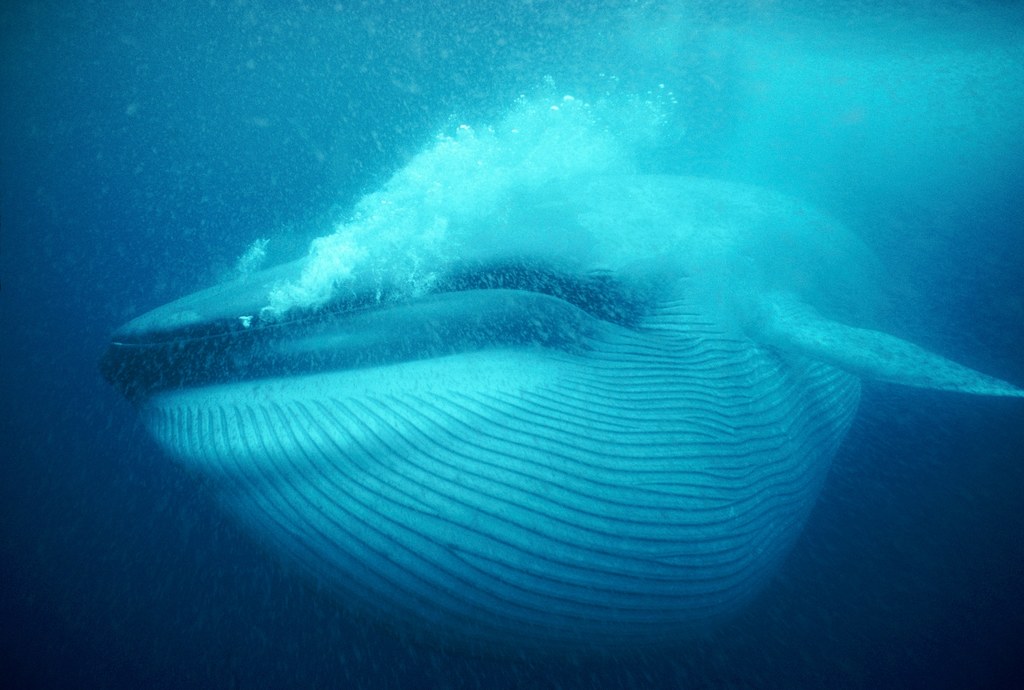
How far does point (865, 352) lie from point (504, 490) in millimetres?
2537

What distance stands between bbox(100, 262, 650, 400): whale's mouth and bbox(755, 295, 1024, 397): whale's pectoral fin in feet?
3.42

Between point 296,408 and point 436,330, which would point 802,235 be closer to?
point 436,330

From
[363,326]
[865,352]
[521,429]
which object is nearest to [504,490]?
[521,429]

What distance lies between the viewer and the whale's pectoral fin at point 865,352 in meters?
2.44

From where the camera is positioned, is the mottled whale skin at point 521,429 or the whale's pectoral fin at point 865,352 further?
the whale's pectoral fin at point 865,352

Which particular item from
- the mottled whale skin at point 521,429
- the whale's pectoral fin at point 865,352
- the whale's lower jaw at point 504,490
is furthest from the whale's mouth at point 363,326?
the whale's pectoral fin at point 865,352

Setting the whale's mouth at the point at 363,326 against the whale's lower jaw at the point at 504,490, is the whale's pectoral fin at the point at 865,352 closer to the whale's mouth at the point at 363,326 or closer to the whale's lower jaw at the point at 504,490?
the whale's lower jaw at the point at 504,490

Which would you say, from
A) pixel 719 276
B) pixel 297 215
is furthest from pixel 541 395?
pixel 297 215

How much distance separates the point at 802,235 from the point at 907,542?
2.90 m

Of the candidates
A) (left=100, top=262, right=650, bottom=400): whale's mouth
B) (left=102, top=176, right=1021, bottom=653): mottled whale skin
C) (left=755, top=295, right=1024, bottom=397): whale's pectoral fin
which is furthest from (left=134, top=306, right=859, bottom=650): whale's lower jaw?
(left=755, top=295, right=1024, bottom=397): whale's pectoral fin

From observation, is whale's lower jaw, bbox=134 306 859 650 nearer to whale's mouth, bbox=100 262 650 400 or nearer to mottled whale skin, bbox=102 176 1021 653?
mottled whale skin, bbox=102 176 1021 653

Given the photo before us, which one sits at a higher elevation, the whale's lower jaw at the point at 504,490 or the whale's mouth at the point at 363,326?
the whale's mouth at the point at 363,326

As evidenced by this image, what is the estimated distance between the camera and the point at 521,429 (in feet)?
7.52

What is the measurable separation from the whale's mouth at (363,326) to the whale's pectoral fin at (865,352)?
1.04 m
